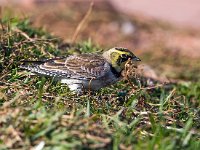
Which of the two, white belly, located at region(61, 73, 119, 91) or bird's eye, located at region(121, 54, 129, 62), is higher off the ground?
bird's eye, located at region(121, 54, 129, 62)

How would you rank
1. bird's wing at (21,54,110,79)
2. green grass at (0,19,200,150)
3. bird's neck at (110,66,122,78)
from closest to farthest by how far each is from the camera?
green grass at (0,19,200,150) < bird's wing at (21,54,110,79) < bird's neck at (110,66,122,78)

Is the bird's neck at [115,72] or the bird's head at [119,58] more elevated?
the bird's head at [119,58]

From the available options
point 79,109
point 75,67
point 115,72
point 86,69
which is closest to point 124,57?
point 115,72

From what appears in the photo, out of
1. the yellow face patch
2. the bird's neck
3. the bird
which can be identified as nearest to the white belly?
the bird

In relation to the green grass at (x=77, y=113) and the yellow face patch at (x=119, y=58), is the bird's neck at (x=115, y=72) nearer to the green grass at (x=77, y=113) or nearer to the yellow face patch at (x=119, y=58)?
the yellow face patch at (x=119, y=58)

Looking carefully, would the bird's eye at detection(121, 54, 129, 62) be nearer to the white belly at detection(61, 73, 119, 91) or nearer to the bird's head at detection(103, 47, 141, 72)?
the bird's head at detection(103, 47, 141, 72)

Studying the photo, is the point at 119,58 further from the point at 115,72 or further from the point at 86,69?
the point at 86,69

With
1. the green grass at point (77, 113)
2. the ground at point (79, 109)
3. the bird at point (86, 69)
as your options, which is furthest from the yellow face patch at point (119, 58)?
the green grass at point (77, 113)

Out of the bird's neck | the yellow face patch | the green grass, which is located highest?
the yellow face patch
